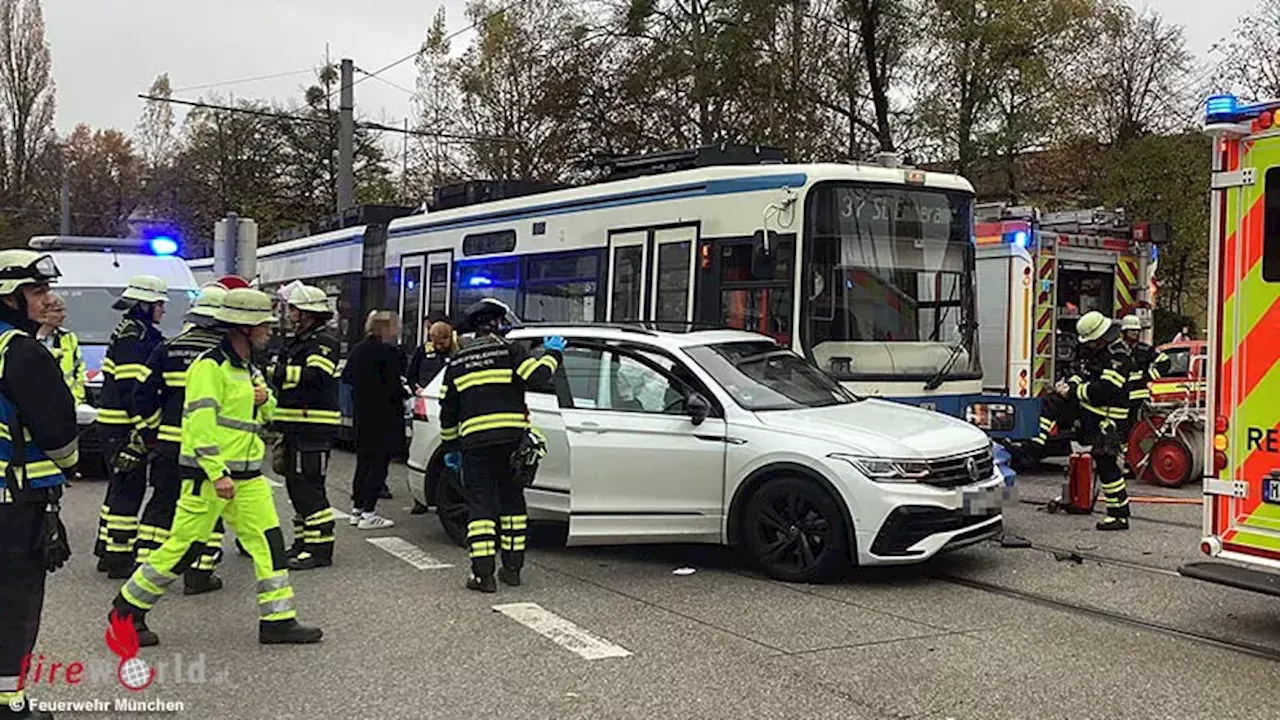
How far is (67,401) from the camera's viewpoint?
467 cm

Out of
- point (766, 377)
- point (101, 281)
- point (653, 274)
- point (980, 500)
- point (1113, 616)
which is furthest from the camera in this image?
point (101, 281)

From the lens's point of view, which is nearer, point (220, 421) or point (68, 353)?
point (220, 421)

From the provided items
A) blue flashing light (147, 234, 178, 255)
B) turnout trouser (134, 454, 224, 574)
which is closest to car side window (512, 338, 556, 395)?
turnout trouser (134, 454, 224, 574)

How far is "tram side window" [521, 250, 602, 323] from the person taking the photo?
12.0 meters

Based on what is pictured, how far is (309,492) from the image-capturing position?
790 centimetres

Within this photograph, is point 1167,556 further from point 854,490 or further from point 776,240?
point 776,240

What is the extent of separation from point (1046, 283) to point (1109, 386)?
187 inches

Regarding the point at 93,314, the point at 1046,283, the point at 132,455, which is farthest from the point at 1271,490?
the point at 93,314

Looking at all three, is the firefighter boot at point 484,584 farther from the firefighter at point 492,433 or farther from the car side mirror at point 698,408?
the car side mirror at point 698,408

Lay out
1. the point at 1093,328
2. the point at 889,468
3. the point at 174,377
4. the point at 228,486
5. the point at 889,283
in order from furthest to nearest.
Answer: the point at 1093,328 → the point at 889,283 → the point at 174,377 → the point at 889,468 → the point at 228,486

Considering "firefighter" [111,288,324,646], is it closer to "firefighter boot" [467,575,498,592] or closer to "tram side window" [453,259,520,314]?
"firefighter boot" [467,575,498,592]

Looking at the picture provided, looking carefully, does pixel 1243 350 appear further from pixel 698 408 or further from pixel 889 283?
pixel 889 283

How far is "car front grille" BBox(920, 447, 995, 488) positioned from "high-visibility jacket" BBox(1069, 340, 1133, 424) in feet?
8.39

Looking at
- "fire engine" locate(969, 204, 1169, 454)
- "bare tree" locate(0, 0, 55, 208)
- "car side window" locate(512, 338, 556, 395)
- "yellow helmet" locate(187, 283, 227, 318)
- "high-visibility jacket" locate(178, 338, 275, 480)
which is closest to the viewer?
"high-visibility jacket" locate(178, 338, 275, 480)
